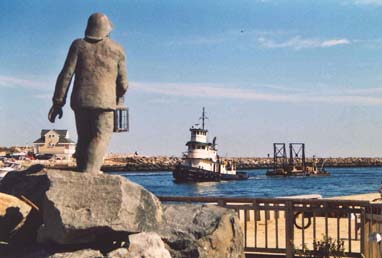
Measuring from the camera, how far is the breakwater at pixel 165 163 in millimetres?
119825

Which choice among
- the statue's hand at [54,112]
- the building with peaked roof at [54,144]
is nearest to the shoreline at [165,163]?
the building with peaked roof at [54,144]

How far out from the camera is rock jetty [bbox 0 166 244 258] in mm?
7445

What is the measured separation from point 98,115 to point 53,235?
1.98 meters

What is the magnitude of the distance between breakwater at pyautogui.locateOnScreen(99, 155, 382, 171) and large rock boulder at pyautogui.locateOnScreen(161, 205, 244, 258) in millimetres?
95986

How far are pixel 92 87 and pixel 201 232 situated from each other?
2355mm

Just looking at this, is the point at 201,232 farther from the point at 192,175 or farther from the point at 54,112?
the point at 192,175

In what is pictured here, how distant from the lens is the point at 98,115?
8883mm

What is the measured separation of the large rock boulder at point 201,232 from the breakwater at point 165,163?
95986 mm

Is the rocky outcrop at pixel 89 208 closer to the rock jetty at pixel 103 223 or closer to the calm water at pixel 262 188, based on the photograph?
the rock jetty at pixel 103 223

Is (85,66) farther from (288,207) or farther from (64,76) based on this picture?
(288,207)

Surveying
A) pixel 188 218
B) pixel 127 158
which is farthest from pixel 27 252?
pixel 127 158

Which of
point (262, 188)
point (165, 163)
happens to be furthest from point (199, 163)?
point (165, 163)

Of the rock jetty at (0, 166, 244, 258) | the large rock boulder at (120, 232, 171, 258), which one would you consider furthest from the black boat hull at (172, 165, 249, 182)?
the large rock boulder at (120, 232, 171, 258)

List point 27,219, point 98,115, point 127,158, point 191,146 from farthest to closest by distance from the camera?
point 127,158
point 191,146
point 98,115
point 27,219
